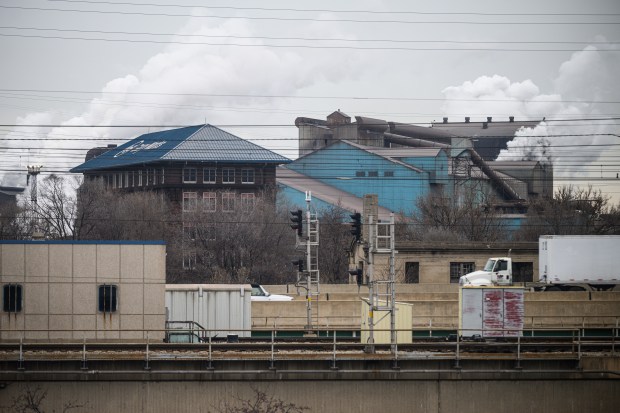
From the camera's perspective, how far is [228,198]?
8719cm

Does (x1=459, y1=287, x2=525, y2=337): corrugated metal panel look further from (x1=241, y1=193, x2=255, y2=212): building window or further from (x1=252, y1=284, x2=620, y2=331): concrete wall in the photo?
(x1=241, y1=193, x2=255, y2=212): building window

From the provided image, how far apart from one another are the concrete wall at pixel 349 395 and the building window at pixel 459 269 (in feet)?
109

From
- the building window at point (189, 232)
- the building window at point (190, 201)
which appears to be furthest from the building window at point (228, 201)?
the building window at point (189, 232)

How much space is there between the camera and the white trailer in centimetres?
5366

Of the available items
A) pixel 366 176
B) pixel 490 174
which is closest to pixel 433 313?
pixel 366 176

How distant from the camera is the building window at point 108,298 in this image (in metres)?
31.6

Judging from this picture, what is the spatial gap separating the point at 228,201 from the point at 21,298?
5459cm

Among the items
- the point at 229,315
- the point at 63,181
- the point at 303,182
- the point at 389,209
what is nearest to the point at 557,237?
the point at 229,315

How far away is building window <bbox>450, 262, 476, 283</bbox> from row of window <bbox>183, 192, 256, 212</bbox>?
2567cm

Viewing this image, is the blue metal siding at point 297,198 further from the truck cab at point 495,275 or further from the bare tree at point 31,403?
the bare tree at point 31,403

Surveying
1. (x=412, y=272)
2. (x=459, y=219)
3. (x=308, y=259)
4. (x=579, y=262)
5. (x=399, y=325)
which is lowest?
(x=399, y=325)

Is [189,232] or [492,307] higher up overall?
[189,232]

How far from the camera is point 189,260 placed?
73.2 m

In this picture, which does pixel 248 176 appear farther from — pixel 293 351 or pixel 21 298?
pixel 293 351
